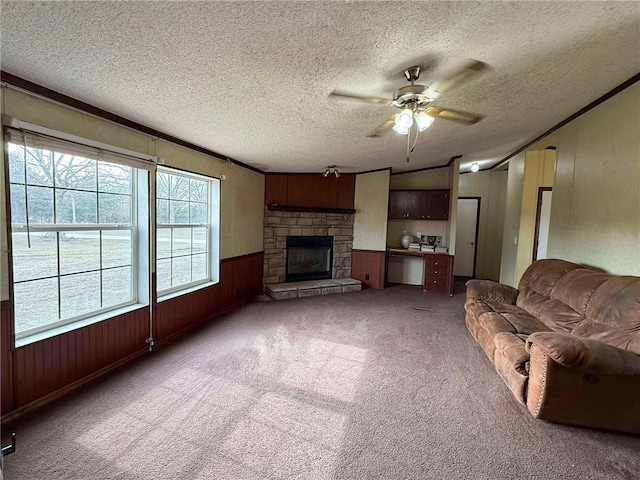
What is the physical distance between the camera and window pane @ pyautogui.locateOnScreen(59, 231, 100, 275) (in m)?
2.26

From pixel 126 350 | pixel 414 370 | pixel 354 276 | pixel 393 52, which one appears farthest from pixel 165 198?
pixel 354 276

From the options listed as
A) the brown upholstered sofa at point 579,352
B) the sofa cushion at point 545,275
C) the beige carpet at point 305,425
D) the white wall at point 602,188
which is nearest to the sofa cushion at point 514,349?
the brown upholstered sofa at point 579,352

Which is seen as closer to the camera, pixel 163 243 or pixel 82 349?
pixel 82 349

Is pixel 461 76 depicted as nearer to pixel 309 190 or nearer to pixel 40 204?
pixel 40 204

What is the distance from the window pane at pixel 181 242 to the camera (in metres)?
3.44

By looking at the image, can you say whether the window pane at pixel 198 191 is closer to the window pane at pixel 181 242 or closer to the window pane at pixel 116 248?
the window pane at pixel 181 242

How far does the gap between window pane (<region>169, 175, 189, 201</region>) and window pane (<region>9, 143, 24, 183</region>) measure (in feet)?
4.61

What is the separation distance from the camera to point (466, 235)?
271 inches

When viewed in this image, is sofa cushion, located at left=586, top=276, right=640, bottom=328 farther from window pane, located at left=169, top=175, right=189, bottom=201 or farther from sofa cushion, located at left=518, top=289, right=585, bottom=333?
window pane, located at left=169, top=175, right=189, bottom=201

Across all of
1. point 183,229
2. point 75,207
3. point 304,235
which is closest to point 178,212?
point 183,229

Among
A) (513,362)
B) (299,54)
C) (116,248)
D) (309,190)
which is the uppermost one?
(299,54)

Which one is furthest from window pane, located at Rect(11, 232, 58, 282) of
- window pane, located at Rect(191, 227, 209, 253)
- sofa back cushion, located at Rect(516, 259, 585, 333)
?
sofa back cushion, located at Rect(516, 259, 585, 333)

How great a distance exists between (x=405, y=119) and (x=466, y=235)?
18.5 ft

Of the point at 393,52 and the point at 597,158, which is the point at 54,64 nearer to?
the point at 393,52
